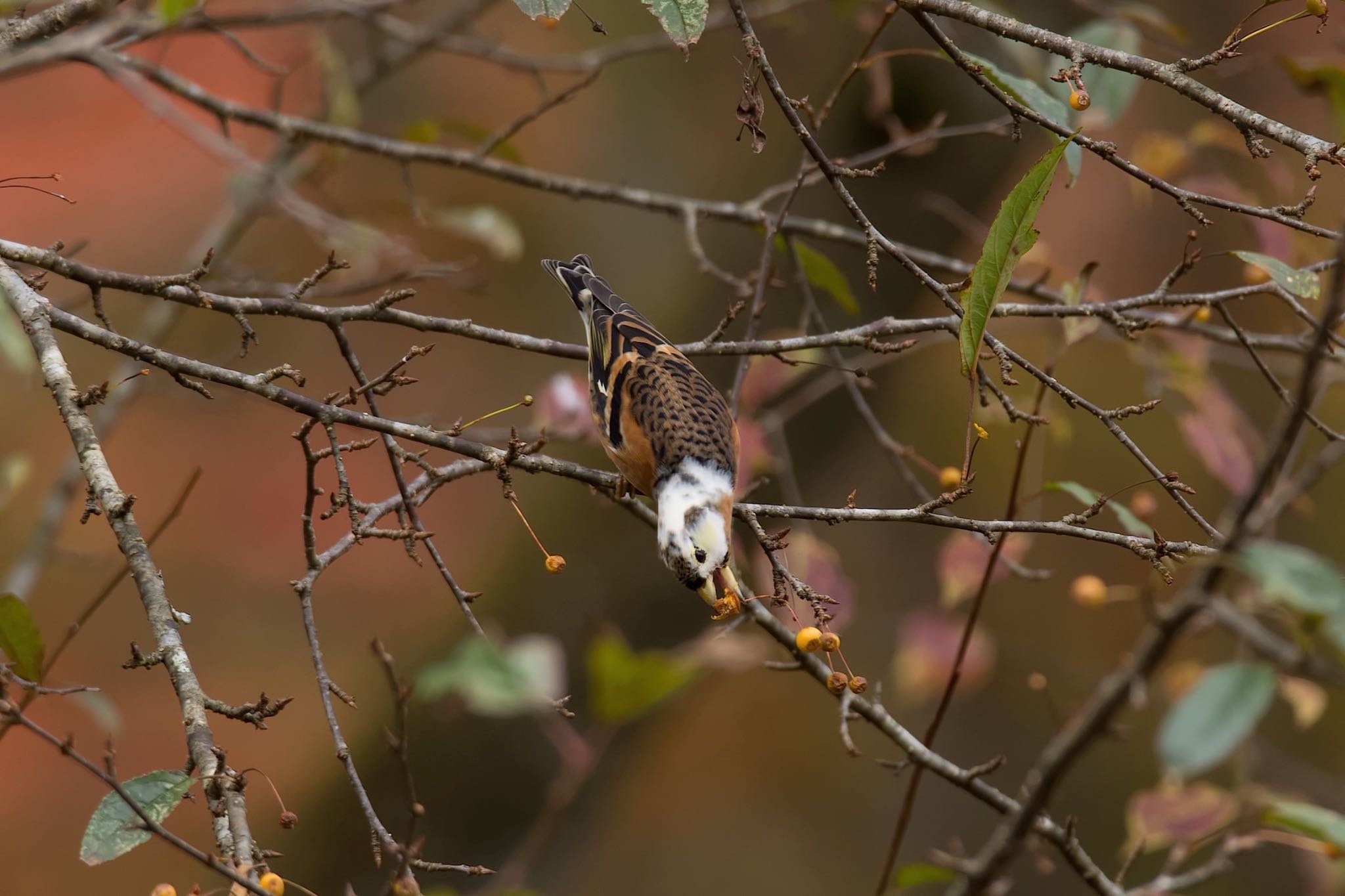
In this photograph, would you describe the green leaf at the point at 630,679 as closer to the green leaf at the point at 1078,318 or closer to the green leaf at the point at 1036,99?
the green leaf at the point at 1036,99

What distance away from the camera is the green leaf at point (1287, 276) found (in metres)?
2.20

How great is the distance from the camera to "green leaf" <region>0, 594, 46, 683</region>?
1.78 m

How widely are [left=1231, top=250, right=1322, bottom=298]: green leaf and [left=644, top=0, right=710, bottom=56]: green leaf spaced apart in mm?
1214

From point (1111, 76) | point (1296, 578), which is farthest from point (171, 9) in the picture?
point (1111, 76)

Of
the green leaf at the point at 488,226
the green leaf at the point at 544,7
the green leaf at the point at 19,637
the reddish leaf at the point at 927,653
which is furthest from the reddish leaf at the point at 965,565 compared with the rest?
the green leaf at the point at 19,637

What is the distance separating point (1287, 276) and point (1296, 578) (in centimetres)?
155

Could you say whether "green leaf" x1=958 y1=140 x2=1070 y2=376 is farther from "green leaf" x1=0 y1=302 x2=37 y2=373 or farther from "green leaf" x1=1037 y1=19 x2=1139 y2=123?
"green leaf" x1=0 y1=302 x2=37 y2=373

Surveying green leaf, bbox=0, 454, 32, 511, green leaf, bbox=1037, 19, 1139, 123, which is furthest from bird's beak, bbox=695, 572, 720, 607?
green leaf, bbox=0, 454, 32, 511

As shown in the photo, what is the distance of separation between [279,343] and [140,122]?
226cm

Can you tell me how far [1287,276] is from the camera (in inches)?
88.4

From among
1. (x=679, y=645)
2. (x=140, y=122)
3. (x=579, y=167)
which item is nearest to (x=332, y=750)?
(x=679, y=645)

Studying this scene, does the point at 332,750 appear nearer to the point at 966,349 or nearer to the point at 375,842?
the point at 375,842

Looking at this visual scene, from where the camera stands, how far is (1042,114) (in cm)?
233

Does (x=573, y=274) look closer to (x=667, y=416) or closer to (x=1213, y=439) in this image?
(x=667, y=416)
